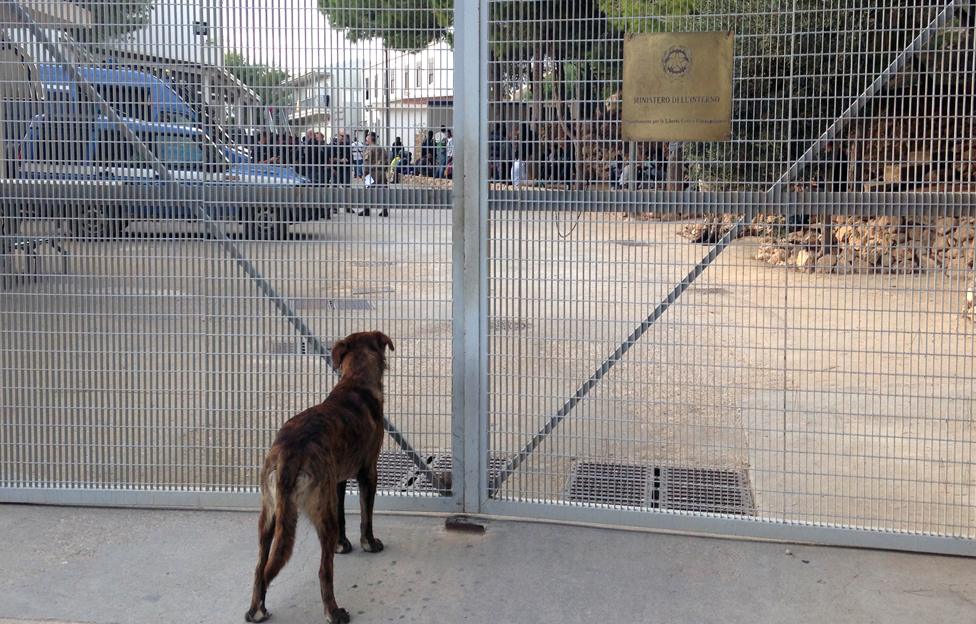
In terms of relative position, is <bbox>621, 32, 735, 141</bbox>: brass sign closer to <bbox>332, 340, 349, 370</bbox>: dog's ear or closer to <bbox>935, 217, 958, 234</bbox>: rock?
<bbox>935, 217, 958, 234</bbox>: rock

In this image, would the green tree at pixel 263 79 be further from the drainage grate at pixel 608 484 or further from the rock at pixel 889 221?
the rock at pixel 889 221

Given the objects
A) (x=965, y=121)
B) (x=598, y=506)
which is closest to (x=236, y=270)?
(x=598, y=506)

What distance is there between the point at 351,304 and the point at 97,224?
1450 mm

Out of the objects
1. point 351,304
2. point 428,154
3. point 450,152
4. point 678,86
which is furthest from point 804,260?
point 351,304

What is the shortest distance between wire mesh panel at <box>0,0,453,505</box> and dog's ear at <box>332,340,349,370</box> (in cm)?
36

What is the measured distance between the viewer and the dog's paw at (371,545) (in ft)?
16.7

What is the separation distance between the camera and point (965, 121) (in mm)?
4875

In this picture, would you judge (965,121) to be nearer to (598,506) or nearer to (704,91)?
(704,91)

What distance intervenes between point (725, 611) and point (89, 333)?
144 inches

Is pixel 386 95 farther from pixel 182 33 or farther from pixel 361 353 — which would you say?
pixel 361 353

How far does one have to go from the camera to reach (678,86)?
5.03 meters

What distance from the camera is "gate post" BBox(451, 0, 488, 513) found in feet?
17.1

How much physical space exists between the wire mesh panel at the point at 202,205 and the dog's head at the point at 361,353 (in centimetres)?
33

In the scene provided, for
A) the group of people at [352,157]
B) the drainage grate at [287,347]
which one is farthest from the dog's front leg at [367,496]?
the group of people at [352,157]
